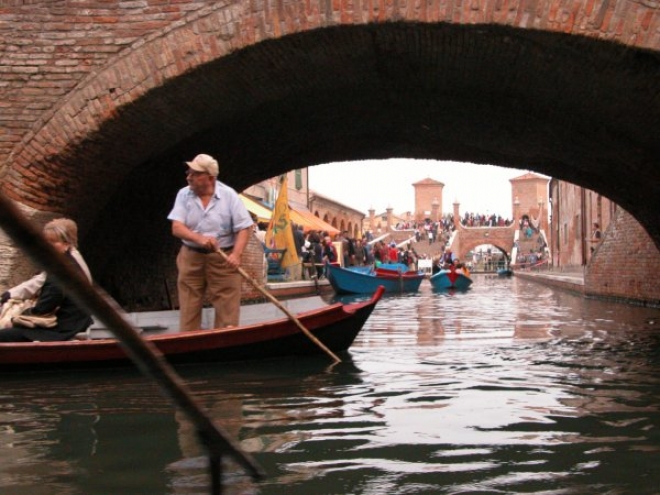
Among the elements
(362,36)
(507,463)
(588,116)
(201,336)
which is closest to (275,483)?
(507,463)

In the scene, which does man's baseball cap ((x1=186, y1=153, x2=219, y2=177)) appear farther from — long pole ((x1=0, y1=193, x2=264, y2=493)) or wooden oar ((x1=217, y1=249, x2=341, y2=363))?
long pole ((x1=0, y1=193, x2=264, y2=493))

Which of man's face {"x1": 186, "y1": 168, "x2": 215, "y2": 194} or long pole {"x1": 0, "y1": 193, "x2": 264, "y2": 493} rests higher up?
man's face {"x1": 186, "y1": 168, "x2": 215, "y2": 194}

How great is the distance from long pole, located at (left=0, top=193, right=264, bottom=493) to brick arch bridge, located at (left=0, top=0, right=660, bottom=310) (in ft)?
17.2

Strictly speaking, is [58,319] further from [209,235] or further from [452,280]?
[452,280]

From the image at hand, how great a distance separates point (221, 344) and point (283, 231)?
12.5 m

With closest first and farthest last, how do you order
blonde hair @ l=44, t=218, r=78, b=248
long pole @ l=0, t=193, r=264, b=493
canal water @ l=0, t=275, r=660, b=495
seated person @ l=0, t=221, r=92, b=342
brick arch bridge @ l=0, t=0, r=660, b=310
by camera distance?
long pole @ l=0, t=193, r=264, b=493
canal water @ l=0, t=275, r=660, b=495
blonde hair @ l=44, t=218, r=78, b=248
seated person @ l=0, t=221, r=92, b=342
brick arch bridge @ l=0, t=0, r=660, b=310

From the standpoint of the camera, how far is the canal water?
10.2 ft

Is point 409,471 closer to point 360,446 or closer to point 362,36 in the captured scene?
point 360,446

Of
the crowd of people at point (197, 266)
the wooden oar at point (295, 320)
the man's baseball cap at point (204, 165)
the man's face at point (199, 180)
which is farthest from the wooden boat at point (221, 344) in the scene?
the man's baseball cap at point (204, 165)

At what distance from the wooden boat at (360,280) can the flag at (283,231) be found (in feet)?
4.71

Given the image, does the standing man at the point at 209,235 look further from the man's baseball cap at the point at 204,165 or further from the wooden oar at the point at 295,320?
the wooden oar at the point at 295,320

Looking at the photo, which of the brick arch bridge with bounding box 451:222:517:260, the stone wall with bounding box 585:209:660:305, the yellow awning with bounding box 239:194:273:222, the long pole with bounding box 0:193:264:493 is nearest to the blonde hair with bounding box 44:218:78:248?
the long pole with bounding box 0:193:264:493

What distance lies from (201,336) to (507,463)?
317 centimetres

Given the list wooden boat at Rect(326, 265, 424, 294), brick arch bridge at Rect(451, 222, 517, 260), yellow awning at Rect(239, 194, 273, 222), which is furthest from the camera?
brick arch bridge at Rect(451, 222, 517, 260)
